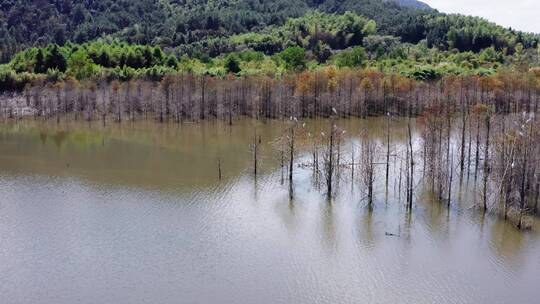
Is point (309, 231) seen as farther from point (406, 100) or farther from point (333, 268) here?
point (406, 100)

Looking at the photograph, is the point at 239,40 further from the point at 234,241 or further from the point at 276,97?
the point at 234,241

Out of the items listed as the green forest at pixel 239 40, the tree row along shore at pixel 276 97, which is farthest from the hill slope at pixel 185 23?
the tree row along shore at pixel 276 97

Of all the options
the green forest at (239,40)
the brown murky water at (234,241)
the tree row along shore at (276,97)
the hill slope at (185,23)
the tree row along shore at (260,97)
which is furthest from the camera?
the hill slope at (185,23)

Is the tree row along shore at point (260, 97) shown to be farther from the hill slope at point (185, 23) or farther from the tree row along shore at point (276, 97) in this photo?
the hill slope at point (185, 23)

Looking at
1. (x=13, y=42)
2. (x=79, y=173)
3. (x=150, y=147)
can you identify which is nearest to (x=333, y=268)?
(x=79, y=173)

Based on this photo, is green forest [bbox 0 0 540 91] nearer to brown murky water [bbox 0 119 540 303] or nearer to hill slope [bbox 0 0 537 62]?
hill slope [bbox 0 0 537 62]

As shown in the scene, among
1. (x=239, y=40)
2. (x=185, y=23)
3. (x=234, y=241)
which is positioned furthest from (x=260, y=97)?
(x=185, y=23)
